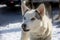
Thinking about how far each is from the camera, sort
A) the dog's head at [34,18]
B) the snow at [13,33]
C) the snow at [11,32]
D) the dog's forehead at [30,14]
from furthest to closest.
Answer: the snow at [11,32]
the snow at [13,33]
the dog's forehead at [30,14]
the dog's head at [34,18]

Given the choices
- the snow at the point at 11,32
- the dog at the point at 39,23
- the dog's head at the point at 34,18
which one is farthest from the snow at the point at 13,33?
the dog's head at the point at 34,18

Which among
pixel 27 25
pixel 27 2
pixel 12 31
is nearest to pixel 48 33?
pixel 27 25

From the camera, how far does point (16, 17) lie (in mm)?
9883

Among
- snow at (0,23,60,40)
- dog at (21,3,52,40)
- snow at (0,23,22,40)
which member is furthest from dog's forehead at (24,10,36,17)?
snow at (0,23,22,40)

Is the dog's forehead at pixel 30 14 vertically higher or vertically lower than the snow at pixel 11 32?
higher

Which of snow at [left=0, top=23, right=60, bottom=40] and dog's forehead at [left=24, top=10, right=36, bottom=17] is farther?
snow at [left=0, top=23, right=60, bottom=40]

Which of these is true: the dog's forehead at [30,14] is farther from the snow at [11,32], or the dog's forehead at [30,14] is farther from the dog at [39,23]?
the snow at [11,32]

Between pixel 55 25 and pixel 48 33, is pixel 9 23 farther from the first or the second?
pixel 48 33

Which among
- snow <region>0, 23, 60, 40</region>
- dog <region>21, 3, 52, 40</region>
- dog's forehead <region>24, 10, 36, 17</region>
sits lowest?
snow <region>0, 23, 60, 40</region>

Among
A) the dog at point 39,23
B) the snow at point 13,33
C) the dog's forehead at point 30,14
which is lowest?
the snow at point 13,33

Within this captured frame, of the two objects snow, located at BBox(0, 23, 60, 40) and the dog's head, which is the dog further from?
snow, located at BBox(0, 23, 60, 40)

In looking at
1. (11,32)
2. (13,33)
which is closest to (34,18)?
(13,33)

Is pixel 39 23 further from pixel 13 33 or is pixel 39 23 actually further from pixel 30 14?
pixel 13 33

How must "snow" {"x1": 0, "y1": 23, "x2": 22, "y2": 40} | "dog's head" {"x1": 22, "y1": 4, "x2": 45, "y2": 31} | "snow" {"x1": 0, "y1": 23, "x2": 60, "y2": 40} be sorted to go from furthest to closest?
1. "snow" {"x1": 0, "y1": 23, "x2": 22, "y2": 40}
2. "snow" {"x1": 0, "y1": 23, "x2": 60, "y2": 40}
3. "dog's head" {"x1": 22, "y1": 4, "x2": 45, "y2": 31}
